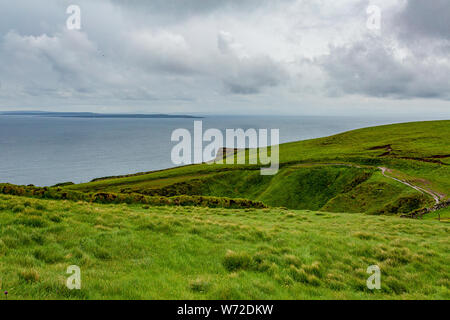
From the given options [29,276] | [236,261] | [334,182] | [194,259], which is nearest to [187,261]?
[194,259]

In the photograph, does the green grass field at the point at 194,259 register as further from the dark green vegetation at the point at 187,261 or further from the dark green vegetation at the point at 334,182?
the dark green vegetation at the point at 334,182

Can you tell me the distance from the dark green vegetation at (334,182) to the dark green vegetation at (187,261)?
38.9 metres

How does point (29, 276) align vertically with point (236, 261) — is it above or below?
above

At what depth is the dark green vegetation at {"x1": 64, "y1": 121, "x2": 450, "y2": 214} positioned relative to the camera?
50.5 m

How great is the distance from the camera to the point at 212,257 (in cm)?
1030

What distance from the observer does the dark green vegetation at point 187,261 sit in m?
7.14

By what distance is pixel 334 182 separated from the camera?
6625cm

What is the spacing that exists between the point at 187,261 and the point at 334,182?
6375 cm

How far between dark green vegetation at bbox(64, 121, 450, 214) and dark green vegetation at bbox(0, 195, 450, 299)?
128ft

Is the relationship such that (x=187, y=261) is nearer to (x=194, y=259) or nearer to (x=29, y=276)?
(x=194, y=259)
